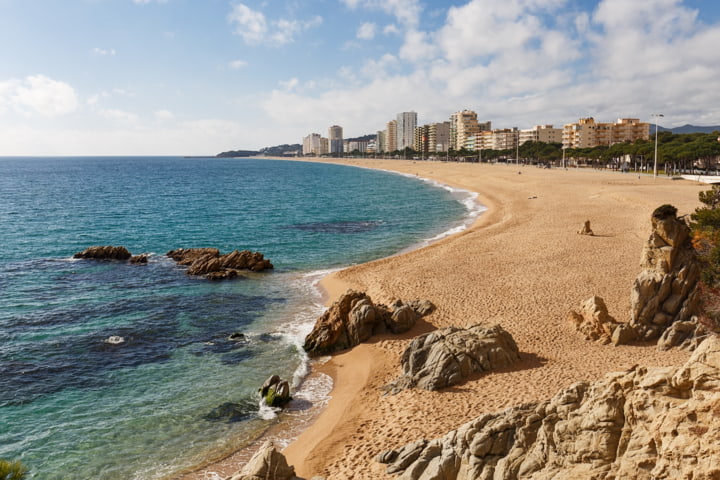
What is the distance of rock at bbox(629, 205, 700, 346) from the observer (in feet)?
57.5

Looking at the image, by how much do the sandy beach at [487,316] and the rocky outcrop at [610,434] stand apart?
3444 millimetres

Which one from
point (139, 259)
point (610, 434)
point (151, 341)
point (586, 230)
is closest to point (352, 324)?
point (151, 341)

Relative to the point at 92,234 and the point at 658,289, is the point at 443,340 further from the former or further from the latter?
the point at 92,234

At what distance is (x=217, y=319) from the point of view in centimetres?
2403

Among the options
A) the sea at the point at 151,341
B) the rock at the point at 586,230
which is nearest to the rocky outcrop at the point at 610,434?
the sea at the point at 151,341

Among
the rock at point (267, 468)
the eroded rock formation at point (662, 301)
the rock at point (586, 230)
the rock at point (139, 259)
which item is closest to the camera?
the rock at point (267, 468)

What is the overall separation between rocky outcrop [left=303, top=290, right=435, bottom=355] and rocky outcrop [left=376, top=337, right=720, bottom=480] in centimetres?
1062

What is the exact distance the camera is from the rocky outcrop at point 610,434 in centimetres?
588

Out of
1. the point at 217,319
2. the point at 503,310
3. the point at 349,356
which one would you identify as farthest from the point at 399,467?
the point at 217,319

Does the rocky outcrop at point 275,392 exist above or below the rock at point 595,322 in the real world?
below

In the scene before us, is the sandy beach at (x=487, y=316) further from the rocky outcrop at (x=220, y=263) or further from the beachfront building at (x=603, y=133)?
the beachfront building at (x=603, y=133)

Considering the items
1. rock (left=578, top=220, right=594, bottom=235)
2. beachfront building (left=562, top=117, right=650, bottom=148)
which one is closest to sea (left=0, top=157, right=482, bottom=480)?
rock (left=578, top=220, right=594, bottom=235)

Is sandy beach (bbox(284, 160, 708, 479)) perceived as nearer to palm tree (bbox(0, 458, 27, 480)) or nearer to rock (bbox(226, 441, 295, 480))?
rock (bbox(226, 441, 295, 480))

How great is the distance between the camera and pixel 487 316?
21.2 m
